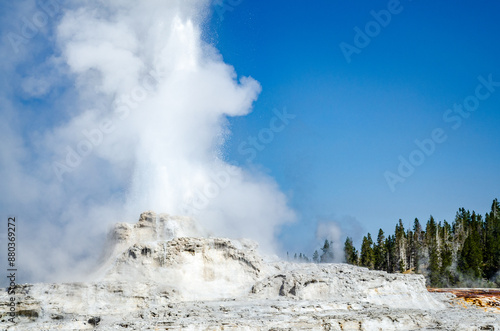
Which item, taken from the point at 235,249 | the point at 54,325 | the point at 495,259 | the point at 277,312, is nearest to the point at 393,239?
the point at 495,259

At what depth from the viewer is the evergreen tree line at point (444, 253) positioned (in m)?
59.0

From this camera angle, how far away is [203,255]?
34.8 metres

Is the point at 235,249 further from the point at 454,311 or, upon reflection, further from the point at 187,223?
the point at 454,311

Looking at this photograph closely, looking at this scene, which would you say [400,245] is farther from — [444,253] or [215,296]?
[215,296]

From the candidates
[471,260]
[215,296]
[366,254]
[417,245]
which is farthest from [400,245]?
[215,296]

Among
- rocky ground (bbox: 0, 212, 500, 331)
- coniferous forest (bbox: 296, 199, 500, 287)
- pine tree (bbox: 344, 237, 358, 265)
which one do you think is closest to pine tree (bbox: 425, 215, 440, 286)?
coniferous forest (bbox: 296, 199, 500, 287)

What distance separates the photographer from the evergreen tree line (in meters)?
59.0

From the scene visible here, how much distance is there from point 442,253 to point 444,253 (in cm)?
26

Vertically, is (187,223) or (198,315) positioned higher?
(187,223)

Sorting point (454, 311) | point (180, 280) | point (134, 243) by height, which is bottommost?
point (454, 311)

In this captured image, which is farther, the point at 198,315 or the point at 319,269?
the point at 319,269

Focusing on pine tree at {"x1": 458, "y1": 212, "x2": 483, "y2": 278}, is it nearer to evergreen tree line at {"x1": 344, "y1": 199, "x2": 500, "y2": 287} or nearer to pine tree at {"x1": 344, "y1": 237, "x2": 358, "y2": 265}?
evergreen tree line at {"x1": 344, "y1": 199, "x2": 500, "y2": 287}

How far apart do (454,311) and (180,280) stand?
1962cm

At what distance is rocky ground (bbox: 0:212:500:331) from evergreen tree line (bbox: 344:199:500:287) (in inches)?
804
